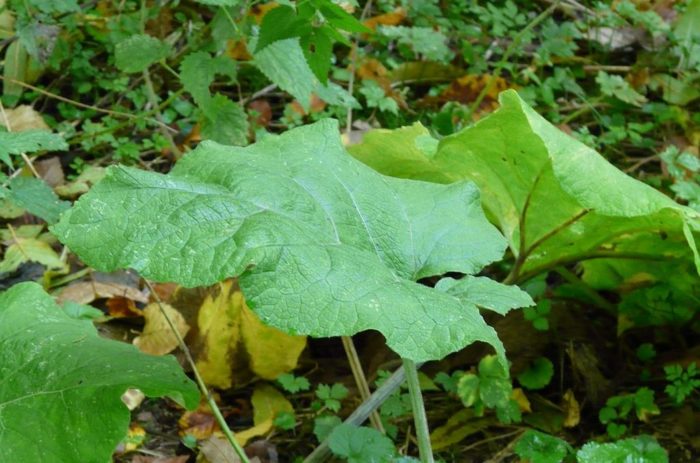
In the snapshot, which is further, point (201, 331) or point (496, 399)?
point (201, 331)

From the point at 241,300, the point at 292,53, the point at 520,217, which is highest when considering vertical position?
the point at 292,53

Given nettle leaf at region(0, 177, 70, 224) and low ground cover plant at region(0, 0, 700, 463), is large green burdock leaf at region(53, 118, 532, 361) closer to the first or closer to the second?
low ground cover plant at region(0, 0, 700, 463)

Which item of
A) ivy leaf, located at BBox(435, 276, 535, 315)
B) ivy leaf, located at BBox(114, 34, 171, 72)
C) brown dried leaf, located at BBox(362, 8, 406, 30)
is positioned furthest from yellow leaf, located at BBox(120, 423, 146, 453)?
brown dried leaf, located at BBox(362, 8, 406, 30)

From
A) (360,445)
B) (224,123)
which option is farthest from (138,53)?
(360,445)

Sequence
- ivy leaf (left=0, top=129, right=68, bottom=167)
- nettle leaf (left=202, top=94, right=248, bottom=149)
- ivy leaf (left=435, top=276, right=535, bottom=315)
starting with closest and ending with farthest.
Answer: ivy leaf (left=435, top=276, right=535, bottom=315)
ivy leaf (left=0, top=129, right=68, bottom=167)
nettle leaf (left=202, top=94, right=248, bottom=149)

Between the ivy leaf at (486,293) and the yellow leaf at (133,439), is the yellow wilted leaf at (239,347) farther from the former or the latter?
the ivy leaf at (486,293)

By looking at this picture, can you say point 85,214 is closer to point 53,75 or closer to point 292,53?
point 292,53

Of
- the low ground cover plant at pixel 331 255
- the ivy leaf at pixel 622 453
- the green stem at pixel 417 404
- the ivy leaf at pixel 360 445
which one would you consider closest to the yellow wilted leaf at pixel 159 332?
the low ground cover plant at pixel 331 255

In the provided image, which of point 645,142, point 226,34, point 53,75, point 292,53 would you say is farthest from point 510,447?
point 53,75

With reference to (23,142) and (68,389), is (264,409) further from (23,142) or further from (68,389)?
(23,142)
